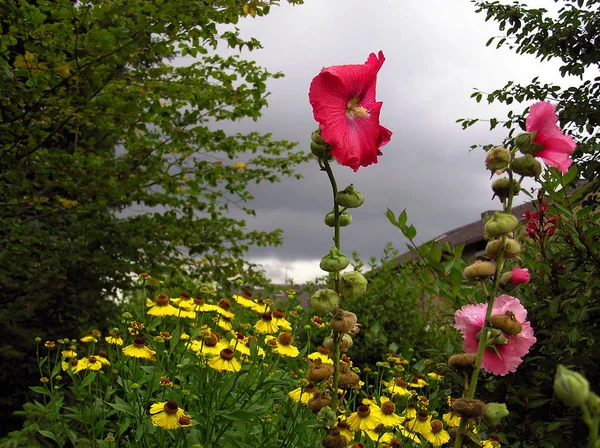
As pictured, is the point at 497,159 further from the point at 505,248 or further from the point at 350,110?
the point at 350,110

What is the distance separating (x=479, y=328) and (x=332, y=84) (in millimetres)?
520

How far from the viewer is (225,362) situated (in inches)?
76.5

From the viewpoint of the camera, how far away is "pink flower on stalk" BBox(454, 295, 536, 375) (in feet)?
3.26

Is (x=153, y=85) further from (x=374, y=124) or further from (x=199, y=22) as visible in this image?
(x=374, y=124)

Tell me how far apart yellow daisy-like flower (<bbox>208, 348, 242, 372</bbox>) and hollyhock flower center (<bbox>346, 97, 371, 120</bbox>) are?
112 cm

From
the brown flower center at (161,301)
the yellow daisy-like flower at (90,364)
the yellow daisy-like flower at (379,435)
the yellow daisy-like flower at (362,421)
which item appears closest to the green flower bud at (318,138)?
the yellow daisy-like flower at (362,421)

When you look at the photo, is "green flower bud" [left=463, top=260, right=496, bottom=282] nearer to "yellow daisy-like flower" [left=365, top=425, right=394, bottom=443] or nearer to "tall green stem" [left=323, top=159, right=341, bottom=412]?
"tall green stem" [left=323, top=159, right=341, bottom=412]

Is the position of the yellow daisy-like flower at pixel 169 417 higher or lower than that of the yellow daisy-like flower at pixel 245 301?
lower

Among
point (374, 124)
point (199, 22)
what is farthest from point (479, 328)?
point (199, 22)

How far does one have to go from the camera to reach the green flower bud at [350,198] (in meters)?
0.97

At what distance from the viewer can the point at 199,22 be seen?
155 inches

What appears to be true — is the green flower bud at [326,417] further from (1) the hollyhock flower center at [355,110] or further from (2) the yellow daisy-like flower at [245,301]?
(2) the yellow daisy-like flower at [245,301]

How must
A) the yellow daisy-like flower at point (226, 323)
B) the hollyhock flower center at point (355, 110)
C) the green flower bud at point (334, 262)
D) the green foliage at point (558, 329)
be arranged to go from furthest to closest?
the yellow daisy-like flower at point (226, 323) → the green foliage at point (558, 329) → the hollyhock flower center at point (355, 110) → the green flower bud at point (334, 262)

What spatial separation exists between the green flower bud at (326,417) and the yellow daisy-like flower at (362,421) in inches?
32.4
